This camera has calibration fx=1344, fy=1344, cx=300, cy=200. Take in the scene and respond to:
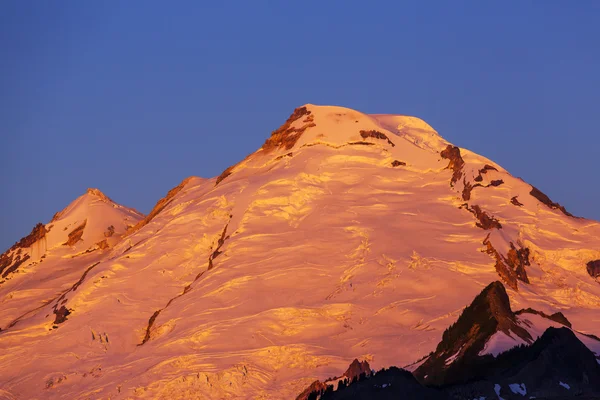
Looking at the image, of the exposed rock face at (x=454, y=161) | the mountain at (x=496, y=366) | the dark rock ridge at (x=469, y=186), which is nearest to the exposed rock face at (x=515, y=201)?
the dark rock ridge at (x=469, y=186)

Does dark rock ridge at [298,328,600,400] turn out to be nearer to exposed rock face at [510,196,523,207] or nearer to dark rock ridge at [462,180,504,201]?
dark rock ridge at [462,180,504,201]

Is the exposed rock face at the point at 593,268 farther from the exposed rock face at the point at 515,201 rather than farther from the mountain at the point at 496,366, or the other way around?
the mountain at the point at 496,366

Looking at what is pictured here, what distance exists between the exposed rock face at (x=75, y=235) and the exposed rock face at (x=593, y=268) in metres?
77.2

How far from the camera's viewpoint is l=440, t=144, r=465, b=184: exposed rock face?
168 meters

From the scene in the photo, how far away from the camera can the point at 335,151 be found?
569ft

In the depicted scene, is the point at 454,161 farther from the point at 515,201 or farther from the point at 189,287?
the point at 189,287

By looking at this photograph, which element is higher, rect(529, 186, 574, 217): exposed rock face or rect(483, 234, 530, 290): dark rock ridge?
rect(529, 186, 574, 217): exposed rock face

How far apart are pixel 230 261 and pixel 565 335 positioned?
7464cm

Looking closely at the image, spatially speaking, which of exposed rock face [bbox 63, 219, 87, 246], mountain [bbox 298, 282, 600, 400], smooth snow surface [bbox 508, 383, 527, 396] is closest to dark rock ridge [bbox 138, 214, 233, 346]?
exposed rock face [bbox 63, 219, 87, 246]

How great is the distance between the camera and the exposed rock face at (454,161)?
168 m

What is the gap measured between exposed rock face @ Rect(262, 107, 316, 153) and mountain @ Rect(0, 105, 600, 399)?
175 centimetres

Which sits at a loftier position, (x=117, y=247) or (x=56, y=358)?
(x=117, y=247)

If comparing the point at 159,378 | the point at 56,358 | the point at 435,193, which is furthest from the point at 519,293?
the point at 56,358

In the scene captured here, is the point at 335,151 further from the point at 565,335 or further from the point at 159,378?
the point at 565,335
